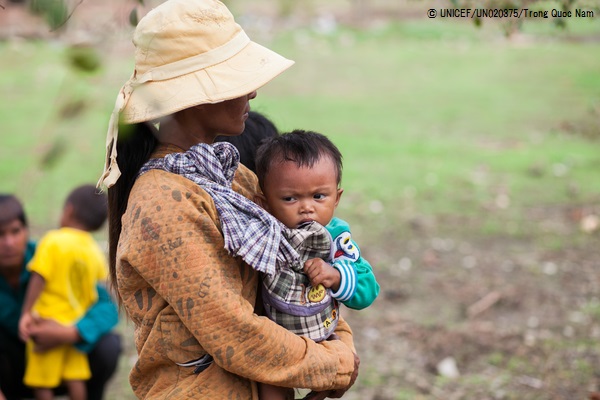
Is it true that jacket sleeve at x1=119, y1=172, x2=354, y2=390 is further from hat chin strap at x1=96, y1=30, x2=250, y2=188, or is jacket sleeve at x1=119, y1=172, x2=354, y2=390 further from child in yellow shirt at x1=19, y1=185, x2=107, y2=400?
child in yellow shirt at x1=19, y1=185, x2=107, y2=400

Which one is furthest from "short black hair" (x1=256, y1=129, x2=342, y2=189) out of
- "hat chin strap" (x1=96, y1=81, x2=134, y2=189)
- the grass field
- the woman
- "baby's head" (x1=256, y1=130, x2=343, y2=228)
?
the grass field

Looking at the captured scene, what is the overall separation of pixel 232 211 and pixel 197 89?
33 centimetres

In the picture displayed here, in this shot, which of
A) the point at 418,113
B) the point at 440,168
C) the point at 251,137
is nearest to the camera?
the point at 251,137

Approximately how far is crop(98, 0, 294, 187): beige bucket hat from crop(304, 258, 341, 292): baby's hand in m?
0.49

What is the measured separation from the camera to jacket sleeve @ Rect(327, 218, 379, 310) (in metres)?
2.18

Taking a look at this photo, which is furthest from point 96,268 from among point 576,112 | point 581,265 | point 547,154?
point 576,112

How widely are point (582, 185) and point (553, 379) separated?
12.9ft

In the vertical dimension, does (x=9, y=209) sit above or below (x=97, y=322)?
above

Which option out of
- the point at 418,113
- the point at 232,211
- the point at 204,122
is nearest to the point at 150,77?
the point at 204,122

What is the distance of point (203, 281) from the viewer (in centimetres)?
192

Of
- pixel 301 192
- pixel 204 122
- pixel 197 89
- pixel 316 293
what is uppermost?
pixel 197 89

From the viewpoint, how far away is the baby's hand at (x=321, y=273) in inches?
83.6

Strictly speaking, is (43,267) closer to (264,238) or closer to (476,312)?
(264,238)

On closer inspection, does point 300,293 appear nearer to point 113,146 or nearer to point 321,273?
point 321,273
